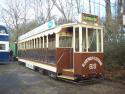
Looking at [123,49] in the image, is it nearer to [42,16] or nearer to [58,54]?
[58,54]

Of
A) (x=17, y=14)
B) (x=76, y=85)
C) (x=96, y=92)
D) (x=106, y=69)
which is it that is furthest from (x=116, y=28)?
(x=17, y=14)

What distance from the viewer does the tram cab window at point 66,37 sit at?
14.4 metres

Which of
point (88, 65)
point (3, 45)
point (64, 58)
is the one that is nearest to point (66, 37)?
point (64, 58)

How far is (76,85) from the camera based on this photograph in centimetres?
1242

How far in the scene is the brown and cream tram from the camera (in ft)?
41.8

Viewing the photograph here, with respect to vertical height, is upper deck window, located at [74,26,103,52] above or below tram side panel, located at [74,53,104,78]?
above

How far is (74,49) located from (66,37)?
155 cm

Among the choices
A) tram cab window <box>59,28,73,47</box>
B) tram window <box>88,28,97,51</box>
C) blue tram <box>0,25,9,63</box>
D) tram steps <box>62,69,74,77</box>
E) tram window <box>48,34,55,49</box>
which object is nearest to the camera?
tram steps <box>62,69,74,77</box>

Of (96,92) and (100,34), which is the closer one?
(96,92)

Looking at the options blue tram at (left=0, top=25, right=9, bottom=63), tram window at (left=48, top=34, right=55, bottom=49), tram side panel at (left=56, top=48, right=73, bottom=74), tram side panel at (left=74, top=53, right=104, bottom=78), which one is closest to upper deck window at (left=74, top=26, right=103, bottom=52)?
tram side panel at (left=74, top=53, right=104, bottom=78)

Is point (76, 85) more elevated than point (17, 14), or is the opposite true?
point (17, 14)

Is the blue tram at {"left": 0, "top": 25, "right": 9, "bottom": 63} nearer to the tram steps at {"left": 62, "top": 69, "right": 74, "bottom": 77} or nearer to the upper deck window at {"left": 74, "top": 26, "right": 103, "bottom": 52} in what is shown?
the tram steps at {"left": 62, "top": 69, "right": 74, "bottom": 77}

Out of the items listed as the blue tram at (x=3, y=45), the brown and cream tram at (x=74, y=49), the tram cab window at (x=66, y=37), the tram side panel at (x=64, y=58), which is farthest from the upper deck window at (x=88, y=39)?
the blue tram at (x=3, y=45)

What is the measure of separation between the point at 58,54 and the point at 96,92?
405cm
